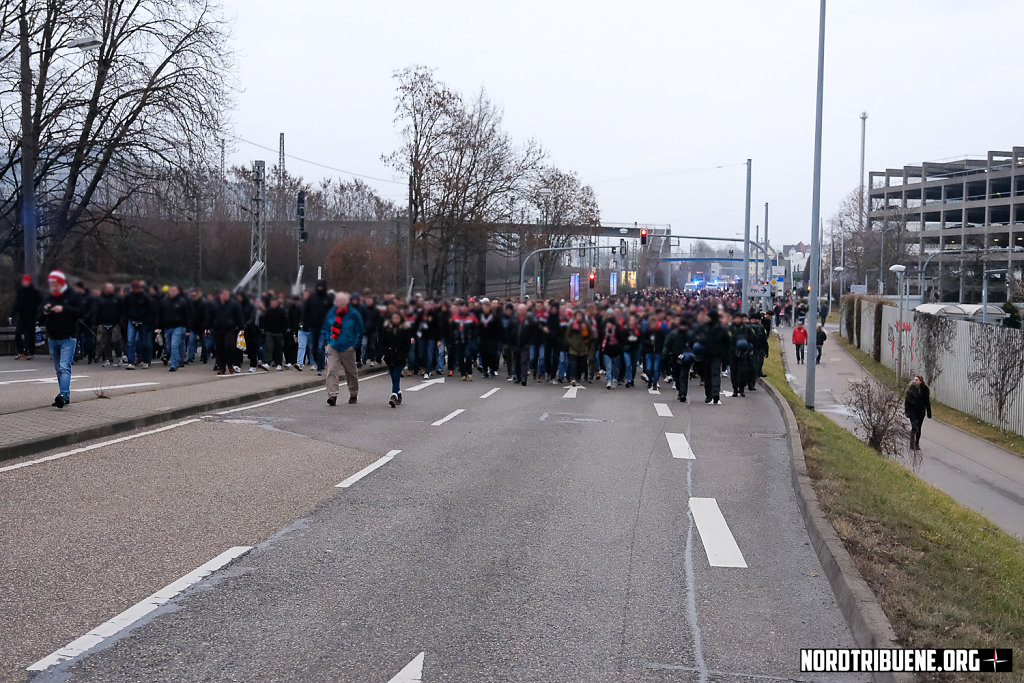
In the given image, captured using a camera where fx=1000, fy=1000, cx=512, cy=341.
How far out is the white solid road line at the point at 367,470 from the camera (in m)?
9.97

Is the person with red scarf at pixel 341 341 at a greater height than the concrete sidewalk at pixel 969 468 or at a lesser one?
greater

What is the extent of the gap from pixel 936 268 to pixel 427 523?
10465 cm

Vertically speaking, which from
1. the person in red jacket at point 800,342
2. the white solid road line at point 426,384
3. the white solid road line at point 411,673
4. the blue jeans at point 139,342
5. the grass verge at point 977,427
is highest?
the blue jeans at point 139,342

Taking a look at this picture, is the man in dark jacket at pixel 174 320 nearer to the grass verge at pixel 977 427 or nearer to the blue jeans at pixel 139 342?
the blue jeans at pixel 139 342

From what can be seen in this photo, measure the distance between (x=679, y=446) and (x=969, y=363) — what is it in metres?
19.7

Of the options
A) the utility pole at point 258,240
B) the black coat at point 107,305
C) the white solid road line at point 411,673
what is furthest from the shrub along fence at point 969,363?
the white solid road line at point 411,673

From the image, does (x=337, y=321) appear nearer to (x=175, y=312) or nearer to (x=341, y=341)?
(x=341, y=341)

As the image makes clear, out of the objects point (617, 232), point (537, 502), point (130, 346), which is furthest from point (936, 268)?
point (537, 502)

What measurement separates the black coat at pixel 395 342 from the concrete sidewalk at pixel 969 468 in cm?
963

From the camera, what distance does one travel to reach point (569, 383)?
81.0ft

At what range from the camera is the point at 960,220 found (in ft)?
344

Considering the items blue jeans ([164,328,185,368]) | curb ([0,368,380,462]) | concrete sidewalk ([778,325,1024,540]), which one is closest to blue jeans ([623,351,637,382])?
concrete sidewalk ([778,325,1024,540])

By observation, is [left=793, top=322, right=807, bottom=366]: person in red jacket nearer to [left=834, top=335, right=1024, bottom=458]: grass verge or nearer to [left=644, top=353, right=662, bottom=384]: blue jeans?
[left=834, top=335, right=1024, bottom=458]: grass verge

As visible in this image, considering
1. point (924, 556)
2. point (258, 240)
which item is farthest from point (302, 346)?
point (924, 556)
